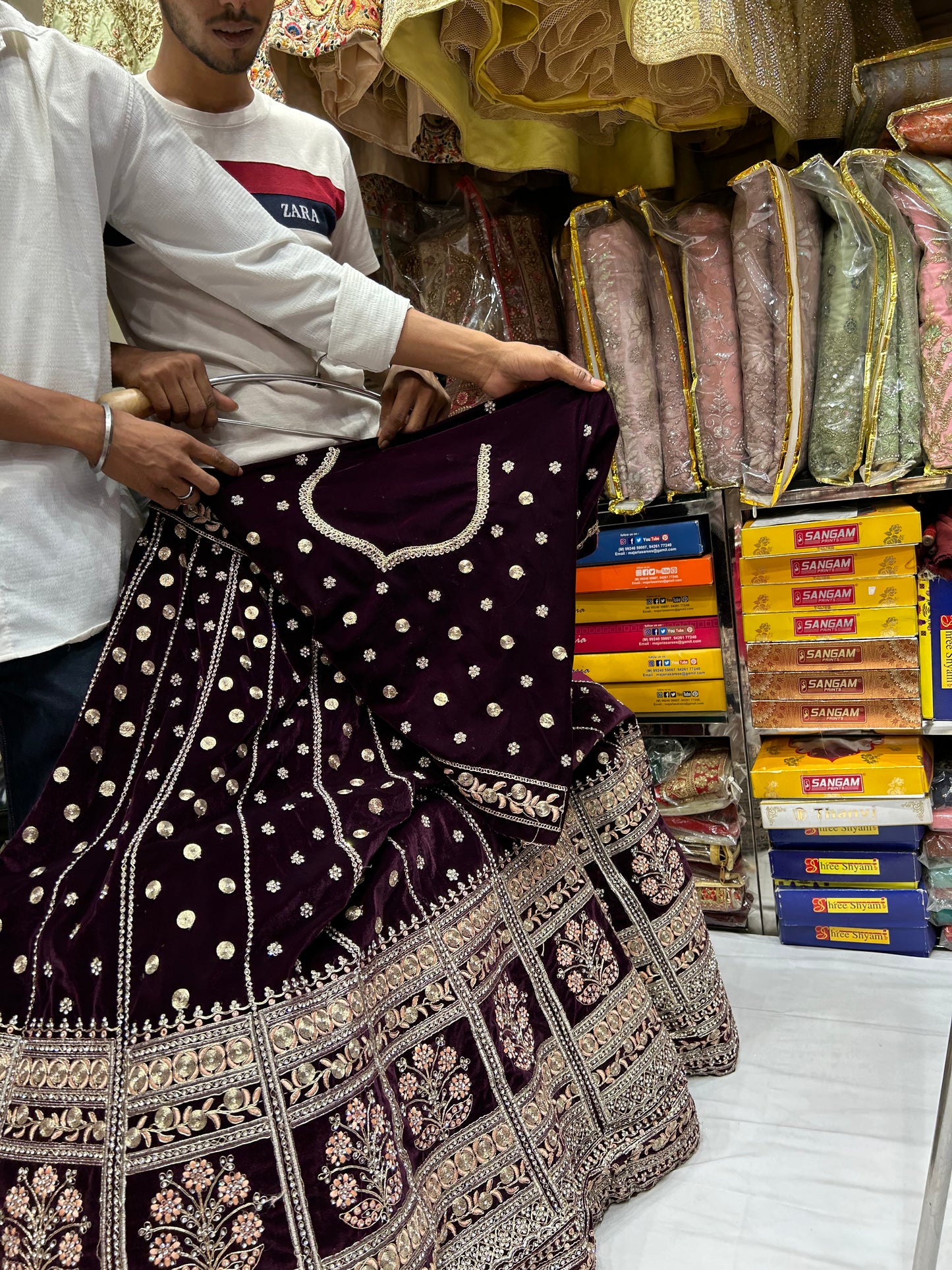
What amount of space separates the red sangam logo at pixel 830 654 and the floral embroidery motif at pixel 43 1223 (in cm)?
122

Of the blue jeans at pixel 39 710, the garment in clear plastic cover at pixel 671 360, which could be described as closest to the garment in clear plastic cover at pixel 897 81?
the garment in clear plastic cover at pixel 671 360

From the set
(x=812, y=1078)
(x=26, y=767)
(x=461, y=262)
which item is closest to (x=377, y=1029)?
(x=26, y=767)

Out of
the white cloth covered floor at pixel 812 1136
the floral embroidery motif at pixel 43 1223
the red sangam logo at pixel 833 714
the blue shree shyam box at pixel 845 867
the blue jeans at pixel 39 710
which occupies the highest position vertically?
the blue jeans at pixel 39 710

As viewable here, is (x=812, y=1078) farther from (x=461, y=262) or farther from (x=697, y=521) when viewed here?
(x=461, y=262)

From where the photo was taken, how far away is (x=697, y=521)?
1594mm

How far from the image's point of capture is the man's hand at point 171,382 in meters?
0.91

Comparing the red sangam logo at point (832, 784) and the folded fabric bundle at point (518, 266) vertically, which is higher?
the folded fabric bundle at point (518, 266)

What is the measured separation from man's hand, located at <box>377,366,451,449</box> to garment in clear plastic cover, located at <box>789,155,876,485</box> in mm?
690

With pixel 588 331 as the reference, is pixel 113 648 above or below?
below

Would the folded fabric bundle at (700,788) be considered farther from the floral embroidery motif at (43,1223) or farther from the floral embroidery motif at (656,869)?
the floral embroidery motif at (43,1223)

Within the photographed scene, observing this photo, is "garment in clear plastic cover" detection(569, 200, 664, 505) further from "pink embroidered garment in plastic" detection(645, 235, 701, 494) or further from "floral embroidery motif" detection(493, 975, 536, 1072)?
"floral embroidery motif" detection(493, 975, 536, 1072)

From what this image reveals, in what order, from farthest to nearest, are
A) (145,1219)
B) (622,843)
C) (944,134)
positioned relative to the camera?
(944,134) < (622,843) < (145,1219)

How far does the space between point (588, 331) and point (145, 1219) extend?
1.32 metres

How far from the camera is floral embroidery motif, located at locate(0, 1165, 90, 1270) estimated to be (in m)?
0.69
